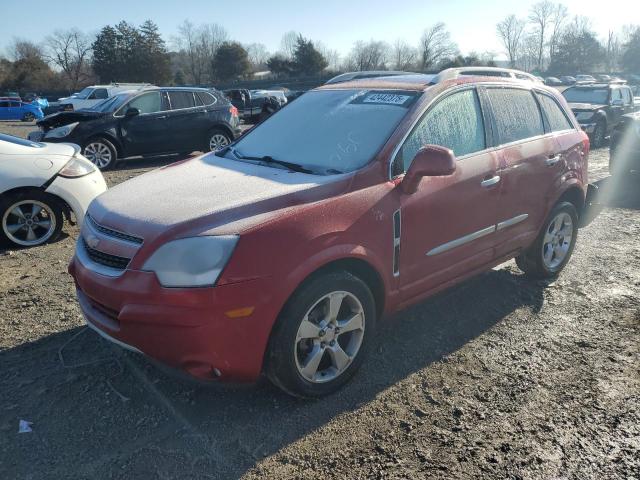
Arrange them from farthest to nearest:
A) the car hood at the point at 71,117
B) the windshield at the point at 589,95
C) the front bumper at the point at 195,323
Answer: the windshield at the point at 589,95, the car hood at the point at 71,117, the front bumper at the point at 195,323

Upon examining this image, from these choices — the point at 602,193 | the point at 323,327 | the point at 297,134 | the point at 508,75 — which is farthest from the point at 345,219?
the point at 602,193

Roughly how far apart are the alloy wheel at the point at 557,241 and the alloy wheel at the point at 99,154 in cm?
914

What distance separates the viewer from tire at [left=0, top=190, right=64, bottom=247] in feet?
18.1

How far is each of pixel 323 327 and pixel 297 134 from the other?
149 centimetres

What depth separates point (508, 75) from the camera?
4.54 m

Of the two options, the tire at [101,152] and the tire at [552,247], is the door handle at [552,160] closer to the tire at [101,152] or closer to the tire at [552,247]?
the tire at [552,247]

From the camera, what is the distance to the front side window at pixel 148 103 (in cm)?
1121

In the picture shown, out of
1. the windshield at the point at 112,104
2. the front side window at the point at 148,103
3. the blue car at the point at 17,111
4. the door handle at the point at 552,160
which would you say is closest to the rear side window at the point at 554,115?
the door handle at the point at 552,160

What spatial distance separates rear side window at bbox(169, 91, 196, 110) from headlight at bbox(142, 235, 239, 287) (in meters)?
9.91

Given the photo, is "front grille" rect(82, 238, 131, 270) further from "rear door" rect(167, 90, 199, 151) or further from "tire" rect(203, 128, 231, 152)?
"tire" rect(203, 128, 231, 152)

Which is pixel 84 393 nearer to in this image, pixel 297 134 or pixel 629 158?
pixel 297 134

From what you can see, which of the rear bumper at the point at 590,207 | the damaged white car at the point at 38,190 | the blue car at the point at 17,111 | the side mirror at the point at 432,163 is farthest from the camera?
the blue car at the point at 17,111

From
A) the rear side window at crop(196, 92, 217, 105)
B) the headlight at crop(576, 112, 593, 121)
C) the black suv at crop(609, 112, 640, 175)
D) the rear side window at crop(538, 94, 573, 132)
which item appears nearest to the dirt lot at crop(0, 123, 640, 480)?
the rear side window at crop(538, 94, 573, 132)

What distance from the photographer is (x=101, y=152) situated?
1083cm
